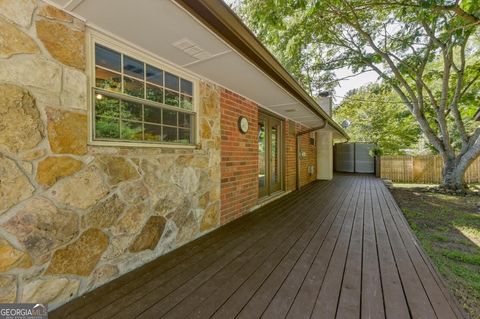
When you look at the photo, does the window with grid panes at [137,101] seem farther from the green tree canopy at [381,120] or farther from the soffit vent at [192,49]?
the green tree canopy at [381,120]

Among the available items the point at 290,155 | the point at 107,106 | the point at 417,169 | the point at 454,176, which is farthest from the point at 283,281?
the point at 417,169

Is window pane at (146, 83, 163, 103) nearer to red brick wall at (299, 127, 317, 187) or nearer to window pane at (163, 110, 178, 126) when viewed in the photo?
window pane at (163, 110, 178, 126)

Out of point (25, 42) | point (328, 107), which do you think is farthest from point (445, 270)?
point (328, 107)

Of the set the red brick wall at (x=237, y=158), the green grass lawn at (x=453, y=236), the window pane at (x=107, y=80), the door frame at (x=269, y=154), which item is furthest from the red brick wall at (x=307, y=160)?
the window pane at (x=107, y=80)

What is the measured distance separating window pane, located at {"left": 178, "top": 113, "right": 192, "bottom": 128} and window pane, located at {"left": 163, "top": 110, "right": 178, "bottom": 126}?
0.24 ft

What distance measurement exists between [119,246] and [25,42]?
1742 millimetres

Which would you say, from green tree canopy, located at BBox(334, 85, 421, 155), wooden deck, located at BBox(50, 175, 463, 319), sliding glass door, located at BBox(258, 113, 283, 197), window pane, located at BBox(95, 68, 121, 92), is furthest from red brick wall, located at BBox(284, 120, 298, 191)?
green tree canopy, located at BBox(334, 85, 421, 155)

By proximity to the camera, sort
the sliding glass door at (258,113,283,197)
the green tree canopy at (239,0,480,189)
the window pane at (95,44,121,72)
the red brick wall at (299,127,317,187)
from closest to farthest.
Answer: the window pane at (95,44,121,72), the sliding glass door at (258,113,283,197), the green tree canopy at (239,0,480,189), the red brick wall at (299,127,317,187)

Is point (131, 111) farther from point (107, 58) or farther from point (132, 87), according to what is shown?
point (107, 58)

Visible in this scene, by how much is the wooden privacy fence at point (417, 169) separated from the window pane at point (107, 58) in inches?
504

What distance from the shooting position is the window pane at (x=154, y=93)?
2.41 m

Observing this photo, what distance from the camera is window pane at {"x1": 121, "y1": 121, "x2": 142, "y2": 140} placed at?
2148 millimetres

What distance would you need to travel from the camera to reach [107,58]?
203 centimetres

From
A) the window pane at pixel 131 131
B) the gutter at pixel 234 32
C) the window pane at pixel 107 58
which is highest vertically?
the gutter at pixel 234 32
